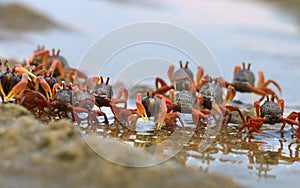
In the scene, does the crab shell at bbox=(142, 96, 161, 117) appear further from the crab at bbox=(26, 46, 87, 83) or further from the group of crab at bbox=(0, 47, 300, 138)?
the crab at bbox=(26, 46, 87, 83)

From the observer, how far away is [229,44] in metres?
16.6

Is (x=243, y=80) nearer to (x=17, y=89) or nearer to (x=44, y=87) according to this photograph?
(x=44, y=87)

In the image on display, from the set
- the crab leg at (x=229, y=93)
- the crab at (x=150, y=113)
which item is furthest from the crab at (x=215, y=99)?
the crab at (x=150, y=113)

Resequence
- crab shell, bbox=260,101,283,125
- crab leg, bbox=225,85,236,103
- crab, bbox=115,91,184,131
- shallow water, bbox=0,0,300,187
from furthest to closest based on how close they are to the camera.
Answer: crab leg, bbox=225,85,236,103
crab shell, bbox=260,101,283,125
crab, bbox=115,91,184,131
shallow water, bbox=0,0,300,187

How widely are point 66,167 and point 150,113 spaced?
2.37 m

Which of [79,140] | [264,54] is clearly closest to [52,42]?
[264,54]

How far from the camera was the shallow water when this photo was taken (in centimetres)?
554

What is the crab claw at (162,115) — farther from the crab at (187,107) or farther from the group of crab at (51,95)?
the group of crab at (51,95)

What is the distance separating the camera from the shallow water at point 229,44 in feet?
18.2

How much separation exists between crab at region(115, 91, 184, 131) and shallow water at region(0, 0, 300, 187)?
1.40 ft

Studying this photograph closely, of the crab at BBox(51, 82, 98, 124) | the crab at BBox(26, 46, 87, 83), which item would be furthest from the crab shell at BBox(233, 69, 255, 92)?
the crab at BBox(51, 82, 98, 124)

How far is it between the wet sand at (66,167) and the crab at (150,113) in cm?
162

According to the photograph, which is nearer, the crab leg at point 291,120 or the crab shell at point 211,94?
the crab leg at point 291,120

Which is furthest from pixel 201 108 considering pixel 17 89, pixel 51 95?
pixel 17 89
